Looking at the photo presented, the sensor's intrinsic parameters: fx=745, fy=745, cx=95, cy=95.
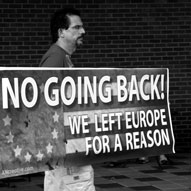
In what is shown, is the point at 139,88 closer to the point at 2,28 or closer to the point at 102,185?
the point at 102,185

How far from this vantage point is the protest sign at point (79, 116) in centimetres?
446

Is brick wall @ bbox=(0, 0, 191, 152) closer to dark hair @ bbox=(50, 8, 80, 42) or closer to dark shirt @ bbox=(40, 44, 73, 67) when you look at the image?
dark hair @ bbox=(50, 8, 80, 42)

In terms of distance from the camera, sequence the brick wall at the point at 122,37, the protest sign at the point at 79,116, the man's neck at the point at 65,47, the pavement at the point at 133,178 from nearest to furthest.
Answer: the protest sign at the point at 79,116 → the man's neck at the point at 65,47 → the pavement at the point at 133,178 → the brick wall at the point at 122,37

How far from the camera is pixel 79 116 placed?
16.0 feet

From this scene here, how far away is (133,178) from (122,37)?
11.8 feet

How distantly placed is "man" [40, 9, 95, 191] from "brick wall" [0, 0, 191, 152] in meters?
7.26

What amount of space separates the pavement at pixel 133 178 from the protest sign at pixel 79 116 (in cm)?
399

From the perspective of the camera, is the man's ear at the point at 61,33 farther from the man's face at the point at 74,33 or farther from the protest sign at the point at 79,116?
the protest sign at the point at 79,116

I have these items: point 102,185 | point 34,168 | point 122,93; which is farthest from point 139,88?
point 102,185

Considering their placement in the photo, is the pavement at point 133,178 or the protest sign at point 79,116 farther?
the pavement at point 133,178

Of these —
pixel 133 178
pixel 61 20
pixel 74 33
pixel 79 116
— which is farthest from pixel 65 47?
pixel 133 178

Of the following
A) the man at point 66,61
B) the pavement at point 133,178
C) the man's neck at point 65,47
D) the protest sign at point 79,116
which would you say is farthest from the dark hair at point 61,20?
the pavement at point 133,178

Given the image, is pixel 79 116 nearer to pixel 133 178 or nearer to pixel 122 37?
pixel 133 178

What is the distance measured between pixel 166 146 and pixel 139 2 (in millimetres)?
→ 7874
